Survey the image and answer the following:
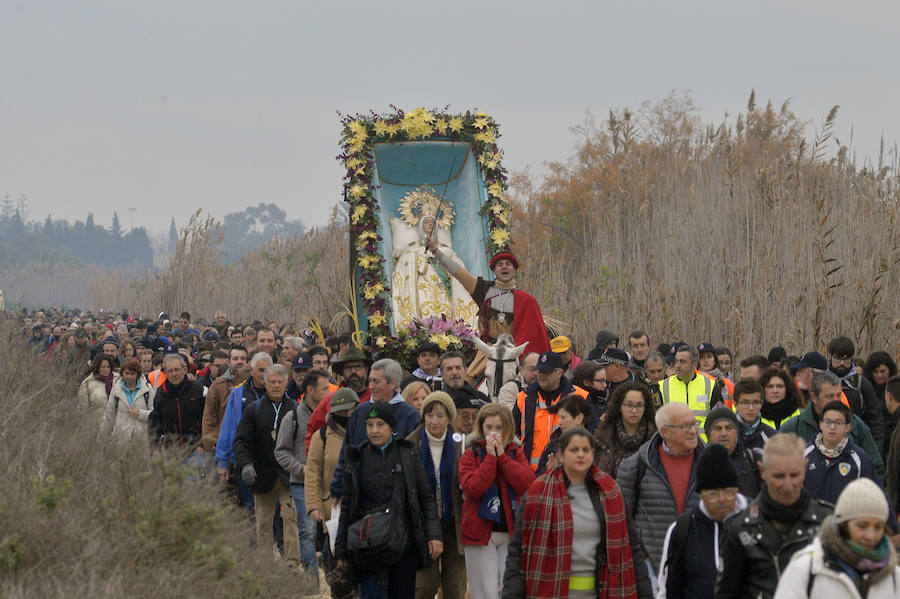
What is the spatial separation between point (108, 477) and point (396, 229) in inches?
372

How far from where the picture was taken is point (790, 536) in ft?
18.7

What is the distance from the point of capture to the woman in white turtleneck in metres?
8.83

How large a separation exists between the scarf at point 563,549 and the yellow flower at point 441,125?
1172 centimetres

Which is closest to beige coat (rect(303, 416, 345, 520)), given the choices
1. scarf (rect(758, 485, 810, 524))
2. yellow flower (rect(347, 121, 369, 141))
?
scarf (rect(758, 485, 810, 524))

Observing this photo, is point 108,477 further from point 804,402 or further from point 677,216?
point 677,216

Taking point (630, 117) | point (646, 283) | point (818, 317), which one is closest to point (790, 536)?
point (818, 317)

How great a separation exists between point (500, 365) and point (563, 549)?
5637mm

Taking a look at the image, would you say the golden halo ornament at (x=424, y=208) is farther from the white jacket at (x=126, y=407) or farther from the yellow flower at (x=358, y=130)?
the white jacket at (x=126, y=407)

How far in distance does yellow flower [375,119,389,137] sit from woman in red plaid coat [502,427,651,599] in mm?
11591

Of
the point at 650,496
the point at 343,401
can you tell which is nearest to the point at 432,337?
the point at 343,401

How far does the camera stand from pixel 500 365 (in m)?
12.5

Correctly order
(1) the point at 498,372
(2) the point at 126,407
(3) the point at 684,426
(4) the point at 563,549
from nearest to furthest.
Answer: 1. (4) the point at 563,549
2. (3) the point at 684,426
3. (1) the point at 498,372
4. (2) the point at 126,407

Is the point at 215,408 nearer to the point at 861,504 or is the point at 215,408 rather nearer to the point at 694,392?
the point at 694,392

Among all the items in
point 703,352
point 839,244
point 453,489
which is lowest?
point 453,489
